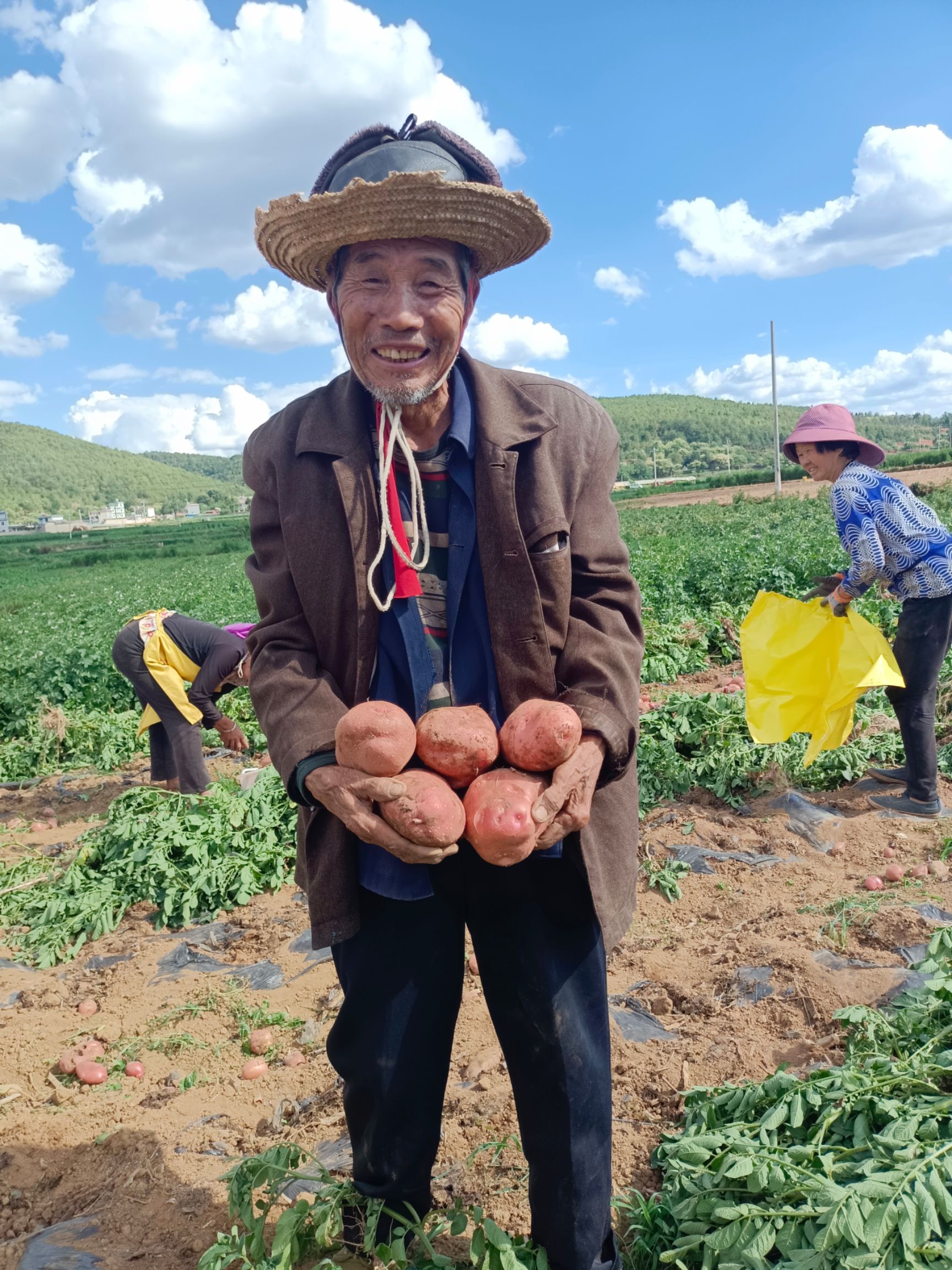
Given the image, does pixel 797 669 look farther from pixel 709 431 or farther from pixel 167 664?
pixel 709 431

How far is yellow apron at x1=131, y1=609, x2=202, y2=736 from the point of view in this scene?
5.67 m

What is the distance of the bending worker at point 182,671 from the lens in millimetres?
5645

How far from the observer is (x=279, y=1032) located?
132 inches

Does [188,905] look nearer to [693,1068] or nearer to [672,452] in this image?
[693,1068]

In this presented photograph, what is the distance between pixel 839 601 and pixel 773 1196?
3.10 m

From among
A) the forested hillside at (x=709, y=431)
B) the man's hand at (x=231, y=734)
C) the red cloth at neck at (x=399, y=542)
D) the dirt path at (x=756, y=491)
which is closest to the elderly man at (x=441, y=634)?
the red cloth at neck at (x=399, y=542)

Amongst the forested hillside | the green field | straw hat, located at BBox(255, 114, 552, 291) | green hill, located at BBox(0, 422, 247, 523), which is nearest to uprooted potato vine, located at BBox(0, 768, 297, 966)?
the green field

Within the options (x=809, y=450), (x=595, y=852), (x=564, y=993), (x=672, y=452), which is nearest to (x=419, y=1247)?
(x=564, y=993)

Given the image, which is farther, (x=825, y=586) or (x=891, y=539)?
(x=825, y=586)

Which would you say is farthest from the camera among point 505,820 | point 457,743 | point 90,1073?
point 90,1073

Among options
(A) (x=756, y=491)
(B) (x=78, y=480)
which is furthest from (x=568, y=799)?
(B) (x=78, y=480)

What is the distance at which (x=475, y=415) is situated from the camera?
1.75m

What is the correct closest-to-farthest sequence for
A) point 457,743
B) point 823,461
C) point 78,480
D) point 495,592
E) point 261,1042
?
point 457,743
point 495,592
point 261,1042
point 823,461
point 78,480

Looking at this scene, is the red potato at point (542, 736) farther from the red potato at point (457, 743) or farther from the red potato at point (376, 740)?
the red potato at point (376, 740)
